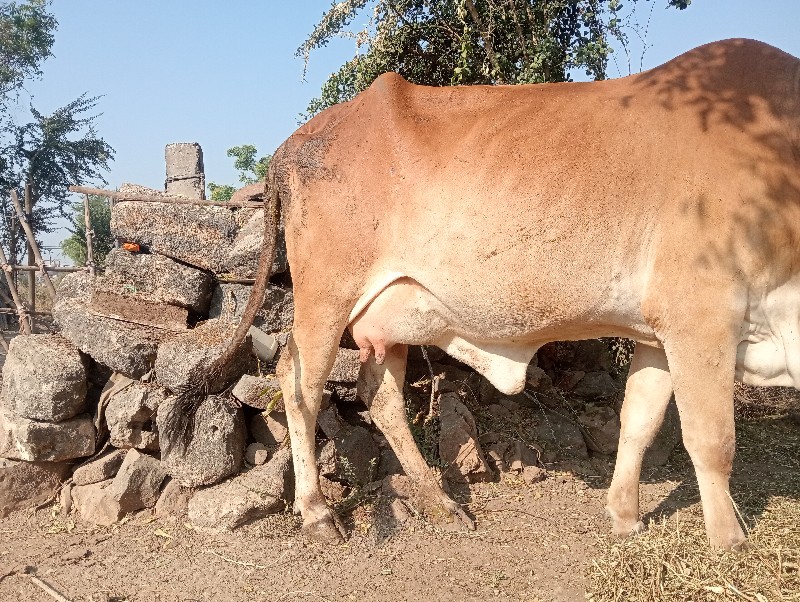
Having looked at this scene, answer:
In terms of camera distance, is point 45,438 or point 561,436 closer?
point 45,438

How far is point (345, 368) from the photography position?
5043 millimetres

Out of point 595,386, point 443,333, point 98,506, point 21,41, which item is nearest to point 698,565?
point 443,333

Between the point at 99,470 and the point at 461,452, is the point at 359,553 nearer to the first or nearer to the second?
the point at 461,452

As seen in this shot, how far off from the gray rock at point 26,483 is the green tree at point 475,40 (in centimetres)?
400

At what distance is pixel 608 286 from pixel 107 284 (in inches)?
146

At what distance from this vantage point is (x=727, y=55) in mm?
3557

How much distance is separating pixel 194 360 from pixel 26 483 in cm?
148

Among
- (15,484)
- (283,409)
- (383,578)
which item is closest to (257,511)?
(283,409)

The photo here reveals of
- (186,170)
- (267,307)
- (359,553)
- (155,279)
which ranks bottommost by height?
(359,553)

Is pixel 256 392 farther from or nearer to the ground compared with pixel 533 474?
farther from the ground

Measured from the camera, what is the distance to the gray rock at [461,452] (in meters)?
4.84

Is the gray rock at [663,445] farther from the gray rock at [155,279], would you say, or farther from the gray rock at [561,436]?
the gray rock at [155,279]

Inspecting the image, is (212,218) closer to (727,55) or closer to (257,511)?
(257,511)

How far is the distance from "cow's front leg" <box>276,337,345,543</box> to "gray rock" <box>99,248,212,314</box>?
4.77ft
